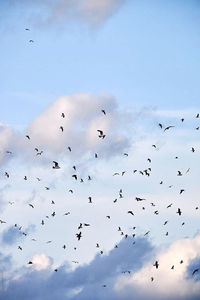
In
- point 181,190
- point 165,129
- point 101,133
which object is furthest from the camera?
point 181,190

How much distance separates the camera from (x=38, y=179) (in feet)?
376

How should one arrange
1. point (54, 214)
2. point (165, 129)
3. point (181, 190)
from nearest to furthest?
point (165, 129), point (181, 190), point (54, 214)

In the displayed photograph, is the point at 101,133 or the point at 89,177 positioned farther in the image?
the point at 89,177

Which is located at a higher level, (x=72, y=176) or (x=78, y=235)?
(x=72, y=176)

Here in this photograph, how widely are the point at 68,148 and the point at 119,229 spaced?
25.7 m

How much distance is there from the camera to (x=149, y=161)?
116938mm

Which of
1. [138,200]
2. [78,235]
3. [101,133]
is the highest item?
[101,133]

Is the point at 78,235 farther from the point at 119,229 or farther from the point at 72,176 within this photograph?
the point at 119,229

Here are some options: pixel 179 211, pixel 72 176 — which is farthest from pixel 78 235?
pixel 179 211

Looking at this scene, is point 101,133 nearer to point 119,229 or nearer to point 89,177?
point 89,177

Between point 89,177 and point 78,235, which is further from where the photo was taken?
point 89,177

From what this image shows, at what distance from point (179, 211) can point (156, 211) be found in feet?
53.2

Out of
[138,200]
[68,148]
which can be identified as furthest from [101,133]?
[138,200]

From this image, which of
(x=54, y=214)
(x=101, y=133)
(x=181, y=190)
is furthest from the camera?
(x=54, y=214)
